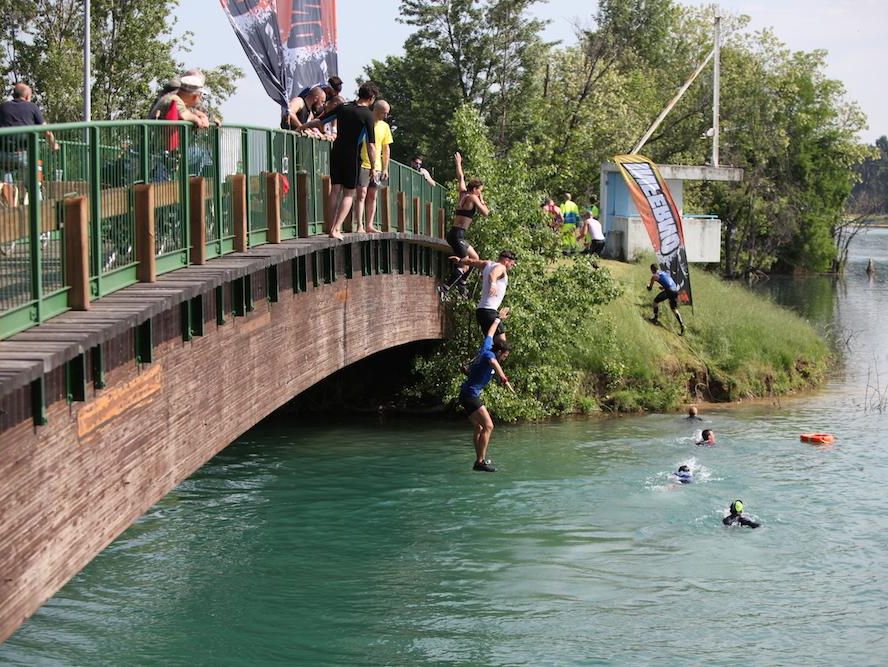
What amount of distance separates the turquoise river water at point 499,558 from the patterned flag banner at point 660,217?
7956 mm

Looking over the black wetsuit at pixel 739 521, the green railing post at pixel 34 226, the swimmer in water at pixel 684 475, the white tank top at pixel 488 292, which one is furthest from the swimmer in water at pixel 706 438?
the green railing post at pixel 34 226

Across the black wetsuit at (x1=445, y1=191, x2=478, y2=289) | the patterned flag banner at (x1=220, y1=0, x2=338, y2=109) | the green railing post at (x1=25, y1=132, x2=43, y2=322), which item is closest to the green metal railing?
the green railing post at (x1=25, y1=132, x2=43, y2=322)

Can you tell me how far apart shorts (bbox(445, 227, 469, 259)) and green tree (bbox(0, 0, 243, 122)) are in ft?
59.9

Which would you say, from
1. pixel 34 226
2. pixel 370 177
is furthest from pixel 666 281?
pixel 34 226

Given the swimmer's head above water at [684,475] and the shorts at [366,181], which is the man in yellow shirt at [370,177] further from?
the swimmer's head above water at [684,475]

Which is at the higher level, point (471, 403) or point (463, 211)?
point (463, 211)

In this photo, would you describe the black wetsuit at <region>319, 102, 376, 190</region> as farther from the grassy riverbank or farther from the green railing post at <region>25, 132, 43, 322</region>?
the grassy riverbank

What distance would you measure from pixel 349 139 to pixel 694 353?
21708 millimetres

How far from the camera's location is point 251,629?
62.1ft

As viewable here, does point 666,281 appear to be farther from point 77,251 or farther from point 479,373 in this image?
point 77,251

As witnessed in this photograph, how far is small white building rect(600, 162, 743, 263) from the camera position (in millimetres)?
46500

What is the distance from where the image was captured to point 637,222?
46.3 metres

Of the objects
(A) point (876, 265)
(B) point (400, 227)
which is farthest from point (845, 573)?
(A) point (876, 265)

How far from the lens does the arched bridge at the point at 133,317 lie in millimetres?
10609
